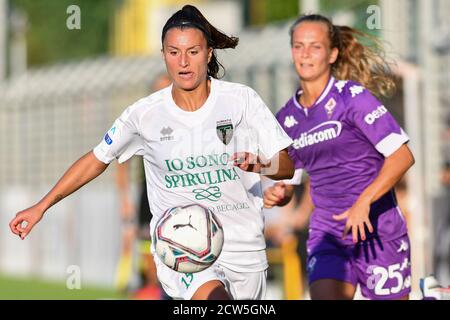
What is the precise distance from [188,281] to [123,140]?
0.92m

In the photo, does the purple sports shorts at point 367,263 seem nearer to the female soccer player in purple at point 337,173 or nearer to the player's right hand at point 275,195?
the female soccer player in purple at point 337,173

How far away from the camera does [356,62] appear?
8.20 metres

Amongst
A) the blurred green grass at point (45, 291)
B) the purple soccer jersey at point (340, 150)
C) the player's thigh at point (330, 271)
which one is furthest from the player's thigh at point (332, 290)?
the blurred green grass at point (45, 291)

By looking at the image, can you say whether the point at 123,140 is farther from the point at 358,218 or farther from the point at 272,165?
the point at 358,218

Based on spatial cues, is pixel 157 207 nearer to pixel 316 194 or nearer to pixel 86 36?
pixel 316 194

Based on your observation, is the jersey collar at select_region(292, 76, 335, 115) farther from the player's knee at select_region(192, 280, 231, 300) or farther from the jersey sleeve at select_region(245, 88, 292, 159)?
the player's knee at select_region(192, 280, 231, 300)

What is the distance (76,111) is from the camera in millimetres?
19750

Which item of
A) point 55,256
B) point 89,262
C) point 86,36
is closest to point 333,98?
point 89,262

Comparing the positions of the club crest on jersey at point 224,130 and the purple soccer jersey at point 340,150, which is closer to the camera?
the club crest on jersey at point 224,130

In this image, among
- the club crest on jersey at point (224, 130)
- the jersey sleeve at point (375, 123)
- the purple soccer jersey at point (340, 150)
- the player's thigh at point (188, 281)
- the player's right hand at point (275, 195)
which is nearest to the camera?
the player's thigh at point (188, 281)

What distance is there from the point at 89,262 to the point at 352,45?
1202 centimetres

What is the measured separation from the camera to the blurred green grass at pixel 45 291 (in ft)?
52.7

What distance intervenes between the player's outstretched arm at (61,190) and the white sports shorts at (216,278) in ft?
2.09

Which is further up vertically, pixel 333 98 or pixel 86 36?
pixel 86 36
